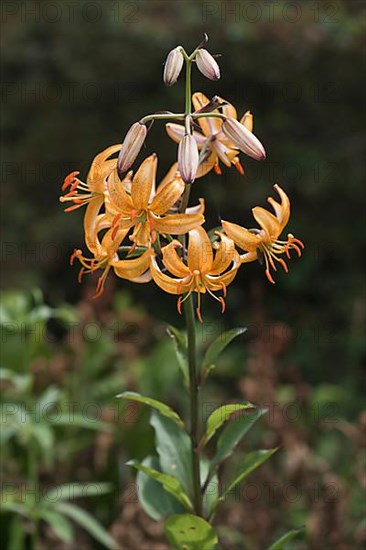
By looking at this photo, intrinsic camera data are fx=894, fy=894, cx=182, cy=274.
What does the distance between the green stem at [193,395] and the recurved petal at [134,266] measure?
115 millimetres

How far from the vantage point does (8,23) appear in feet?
17.5

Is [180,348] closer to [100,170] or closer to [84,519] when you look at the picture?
[100,170]

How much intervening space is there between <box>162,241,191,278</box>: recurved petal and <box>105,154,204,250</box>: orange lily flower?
0.10 ft

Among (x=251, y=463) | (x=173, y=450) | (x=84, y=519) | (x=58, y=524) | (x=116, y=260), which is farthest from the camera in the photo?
(x=84, y=519)

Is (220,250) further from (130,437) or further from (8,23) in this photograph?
(8,23)

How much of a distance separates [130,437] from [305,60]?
2376 mm

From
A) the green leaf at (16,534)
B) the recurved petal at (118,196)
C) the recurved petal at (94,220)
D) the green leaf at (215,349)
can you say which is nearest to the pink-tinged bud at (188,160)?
the recurved petal at (118,196)

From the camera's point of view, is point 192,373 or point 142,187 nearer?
point 142,187

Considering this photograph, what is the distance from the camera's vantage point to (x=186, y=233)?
1.62 m

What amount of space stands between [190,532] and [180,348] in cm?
36

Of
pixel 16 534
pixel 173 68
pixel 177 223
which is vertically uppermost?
pixel 173 68

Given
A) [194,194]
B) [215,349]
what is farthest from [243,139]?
[194,194]

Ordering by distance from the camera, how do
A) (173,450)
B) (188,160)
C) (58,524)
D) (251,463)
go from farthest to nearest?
(58,524)
(173,450)
(251,463)
(188,160)

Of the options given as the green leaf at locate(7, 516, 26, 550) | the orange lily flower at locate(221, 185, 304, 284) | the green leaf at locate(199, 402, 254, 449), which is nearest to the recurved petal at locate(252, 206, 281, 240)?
the orange lily flower at locate(221, 185, 304, 284)
